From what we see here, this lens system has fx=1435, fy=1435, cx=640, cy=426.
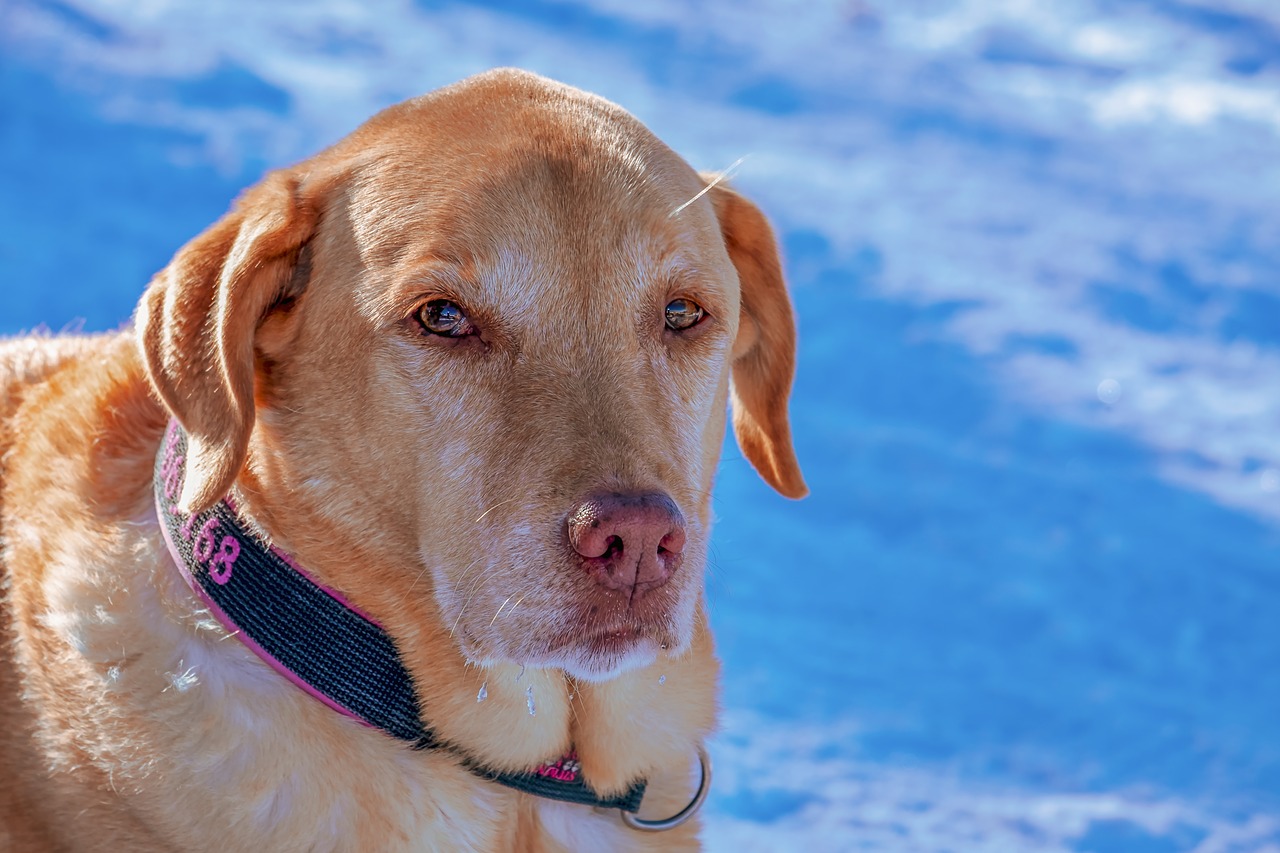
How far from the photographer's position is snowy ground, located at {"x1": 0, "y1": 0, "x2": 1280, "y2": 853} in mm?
6293

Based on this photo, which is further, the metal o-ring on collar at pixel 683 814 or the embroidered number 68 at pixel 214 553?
the metal o-ring on collar at pixel 683 814

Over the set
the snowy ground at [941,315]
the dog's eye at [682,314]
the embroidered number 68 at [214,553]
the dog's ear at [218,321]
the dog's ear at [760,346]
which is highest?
the snowy ground at [941,315]

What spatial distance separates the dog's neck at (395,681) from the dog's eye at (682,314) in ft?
2.74

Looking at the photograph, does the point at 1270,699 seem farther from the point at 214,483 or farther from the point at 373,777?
the point at 214,483

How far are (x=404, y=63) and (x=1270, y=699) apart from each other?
26.3ft

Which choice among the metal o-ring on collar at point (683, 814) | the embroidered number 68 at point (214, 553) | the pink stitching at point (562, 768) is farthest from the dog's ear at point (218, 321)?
the metal o-ring on collar at point (683, 814)

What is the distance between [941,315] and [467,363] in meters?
6.59

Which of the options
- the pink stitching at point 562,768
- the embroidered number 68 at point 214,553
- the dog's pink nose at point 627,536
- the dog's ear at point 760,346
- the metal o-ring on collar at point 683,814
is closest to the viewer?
the dog's pink nose at point 627,536

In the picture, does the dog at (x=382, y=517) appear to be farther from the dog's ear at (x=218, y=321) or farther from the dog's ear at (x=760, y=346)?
the dog's ear at (x=760, y=346)

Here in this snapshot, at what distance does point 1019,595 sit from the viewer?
740cm

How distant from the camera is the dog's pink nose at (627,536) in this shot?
272cm

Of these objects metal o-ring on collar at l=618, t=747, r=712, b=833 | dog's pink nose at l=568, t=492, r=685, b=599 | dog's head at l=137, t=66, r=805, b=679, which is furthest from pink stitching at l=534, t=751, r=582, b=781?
dog's pink nose at l=568, t=492, r=685, b=599

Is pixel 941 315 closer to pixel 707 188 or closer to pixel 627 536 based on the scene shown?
pixel 707 188

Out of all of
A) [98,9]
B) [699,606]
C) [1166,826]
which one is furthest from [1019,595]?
[98,9]
